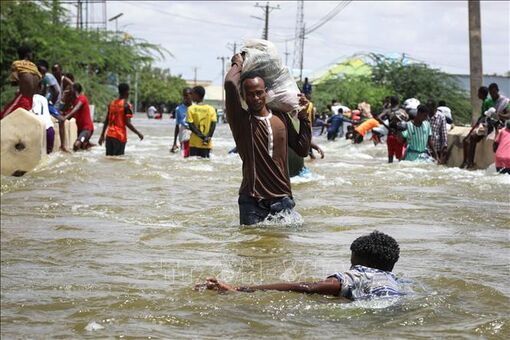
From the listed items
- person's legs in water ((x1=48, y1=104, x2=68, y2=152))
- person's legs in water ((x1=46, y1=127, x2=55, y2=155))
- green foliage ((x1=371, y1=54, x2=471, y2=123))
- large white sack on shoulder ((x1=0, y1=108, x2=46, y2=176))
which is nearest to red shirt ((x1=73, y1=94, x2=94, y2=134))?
person's legs in water ((x1=48, y1=104, x2=68, y2=152))

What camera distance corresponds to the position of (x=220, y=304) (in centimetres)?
571

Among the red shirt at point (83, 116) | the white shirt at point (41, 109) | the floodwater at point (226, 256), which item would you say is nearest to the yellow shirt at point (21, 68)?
the white shirt at point (41, 109)

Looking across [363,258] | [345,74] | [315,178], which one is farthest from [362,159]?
[345,74]

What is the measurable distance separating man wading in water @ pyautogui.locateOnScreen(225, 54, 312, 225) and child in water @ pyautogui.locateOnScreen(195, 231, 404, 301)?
230cm

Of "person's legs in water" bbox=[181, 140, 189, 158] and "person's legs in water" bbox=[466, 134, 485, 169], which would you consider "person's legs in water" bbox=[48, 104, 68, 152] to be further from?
"person's legs in water" bbox=[466, 134, 485, 169]

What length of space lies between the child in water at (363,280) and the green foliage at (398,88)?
3938cm

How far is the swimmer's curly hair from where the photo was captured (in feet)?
18.8

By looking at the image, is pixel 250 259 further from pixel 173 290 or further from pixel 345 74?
pixel 345 74

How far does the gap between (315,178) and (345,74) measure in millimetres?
40738

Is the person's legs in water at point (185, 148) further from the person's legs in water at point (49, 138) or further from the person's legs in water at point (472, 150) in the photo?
the person's legs in water at point (472, 150)

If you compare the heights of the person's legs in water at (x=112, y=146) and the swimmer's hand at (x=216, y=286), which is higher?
the person's legs in water at (x=112, y=146)

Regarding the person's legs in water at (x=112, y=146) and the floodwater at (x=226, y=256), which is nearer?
the floodwater at (x=226, y=256)

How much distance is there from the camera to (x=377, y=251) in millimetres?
5730

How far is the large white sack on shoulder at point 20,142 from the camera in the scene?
1408 cm
